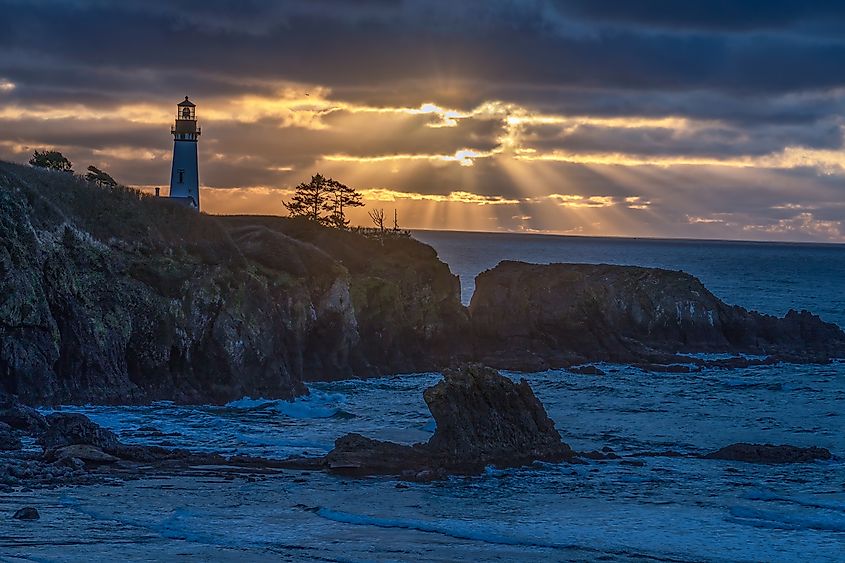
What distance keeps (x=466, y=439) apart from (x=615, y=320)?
37.4 metres

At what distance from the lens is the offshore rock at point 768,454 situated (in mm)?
39156

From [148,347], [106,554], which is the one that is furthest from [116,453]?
[148,347]

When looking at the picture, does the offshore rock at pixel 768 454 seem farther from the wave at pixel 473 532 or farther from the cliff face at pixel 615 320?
the cliff face at pixel 615 320

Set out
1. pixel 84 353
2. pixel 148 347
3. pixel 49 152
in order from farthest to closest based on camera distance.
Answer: pixel 49 152 → pixel 148 347 → pixel 84 353

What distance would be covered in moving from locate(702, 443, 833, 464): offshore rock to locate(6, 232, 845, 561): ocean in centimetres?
75

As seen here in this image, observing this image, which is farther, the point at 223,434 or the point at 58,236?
the point at 58,236

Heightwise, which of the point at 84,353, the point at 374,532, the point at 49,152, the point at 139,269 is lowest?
the point at 374,532

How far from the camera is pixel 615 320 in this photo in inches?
2805

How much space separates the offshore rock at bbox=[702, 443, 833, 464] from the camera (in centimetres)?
3916

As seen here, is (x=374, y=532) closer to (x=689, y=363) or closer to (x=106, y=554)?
(x=106, y=554)

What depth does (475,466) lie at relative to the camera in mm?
34938

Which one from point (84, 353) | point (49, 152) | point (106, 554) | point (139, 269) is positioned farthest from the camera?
point (49, 152)

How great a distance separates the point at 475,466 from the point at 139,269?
20746mm

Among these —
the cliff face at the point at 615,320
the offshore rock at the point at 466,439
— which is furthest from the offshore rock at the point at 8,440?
the cliff face at the point at 615,320
